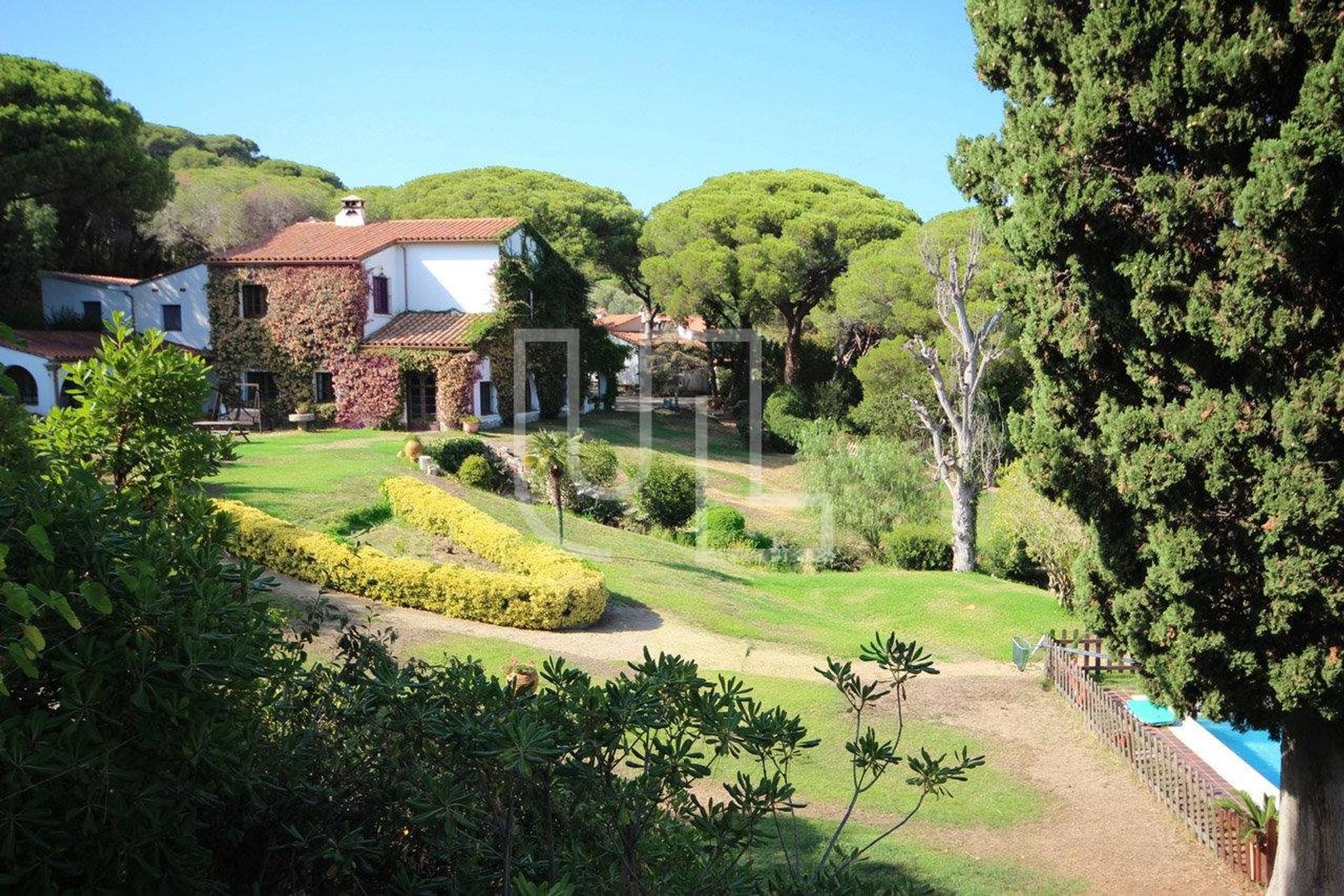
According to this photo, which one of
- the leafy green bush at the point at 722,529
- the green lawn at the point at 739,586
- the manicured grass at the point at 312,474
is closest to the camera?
the green lawn at the point at 739,586

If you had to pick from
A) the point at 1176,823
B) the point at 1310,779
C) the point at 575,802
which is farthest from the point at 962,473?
the point at 575,802

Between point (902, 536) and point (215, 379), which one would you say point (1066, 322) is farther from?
point (215, 379)

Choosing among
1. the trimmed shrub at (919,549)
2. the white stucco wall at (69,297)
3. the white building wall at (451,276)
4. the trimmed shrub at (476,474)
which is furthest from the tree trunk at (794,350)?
the white stucco wall at (69,297)

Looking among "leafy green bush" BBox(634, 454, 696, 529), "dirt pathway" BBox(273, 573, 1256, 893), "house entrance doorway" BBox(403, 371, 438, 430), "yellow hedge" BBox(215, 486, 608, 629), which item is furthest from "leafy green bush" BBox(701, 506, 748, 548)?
"house entrance doorway" BBox(403, 371, 438, 430)

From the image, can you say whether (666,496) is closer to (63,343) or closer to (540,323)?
(540,323)

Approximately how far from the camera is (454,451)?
26562 millimetres

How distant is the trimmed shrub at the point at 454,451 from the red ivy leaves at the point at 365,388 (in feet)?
21.3

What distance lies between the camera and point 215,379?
113 ft

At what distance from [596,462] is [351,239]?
15436mm

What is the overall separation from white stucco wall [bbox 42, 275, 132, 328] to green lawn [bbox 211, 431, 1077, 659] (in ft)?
45.7

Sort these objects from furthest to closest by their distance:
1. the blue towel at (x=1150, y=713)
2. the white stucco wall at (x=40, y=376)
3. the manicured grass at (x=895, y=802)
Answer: the white stucco wall at (x=40, y=376) → the blue towel at (x=1150, y=713) → the manicured grass at (x=895, y=802)

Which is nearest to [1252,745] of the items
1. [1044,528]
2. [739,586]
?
[1044,528]

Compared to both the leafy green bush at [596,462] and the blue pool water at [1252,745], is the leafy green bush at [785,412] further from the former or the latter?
the blue pool water at [1252,745]

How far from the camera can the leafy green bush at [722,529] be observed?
2727cm
